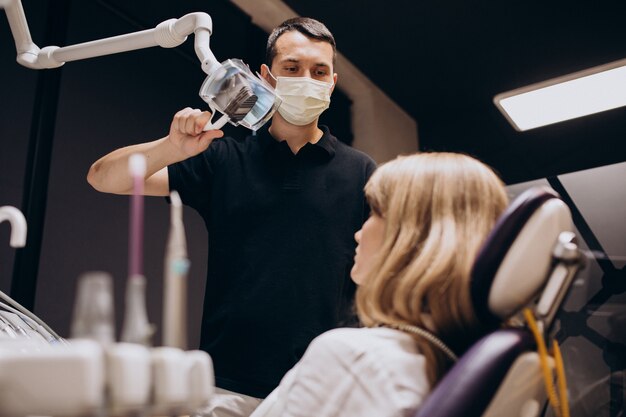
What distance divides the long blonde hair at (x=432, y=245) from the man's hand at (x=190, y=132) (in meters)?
0.44

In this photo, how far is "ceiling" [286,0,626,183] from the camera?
321cm

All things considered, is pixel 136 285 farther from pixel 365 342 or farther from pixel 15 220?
pixel 15 220

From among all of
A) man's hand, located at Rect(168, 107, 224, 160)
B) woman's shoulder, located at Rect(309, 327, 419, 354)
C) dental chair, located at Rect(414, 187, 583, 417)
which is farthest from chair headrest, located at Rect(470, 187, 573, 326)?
man's hand, located at Rect(168, 107, 224, 160)

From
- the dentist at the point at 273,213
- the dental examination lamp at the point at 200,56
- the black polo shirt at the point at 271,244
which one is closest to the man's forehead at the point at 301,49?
the dentist at the point at 273,213

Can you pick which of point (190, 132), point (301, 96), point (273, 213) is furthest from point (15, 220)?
point (301, 96)

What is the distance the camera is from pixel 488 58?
3.54m

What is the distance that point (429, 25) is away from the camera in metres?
3.34

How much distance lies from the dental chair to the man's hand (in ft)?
2.28

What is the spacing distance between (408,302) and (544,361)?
0.69ft

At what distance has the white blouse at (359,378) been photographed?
792 millimetres

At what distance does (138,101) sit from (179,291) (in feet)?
6.48

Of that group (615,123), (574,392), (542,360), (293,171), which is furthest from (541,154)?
(542,360)

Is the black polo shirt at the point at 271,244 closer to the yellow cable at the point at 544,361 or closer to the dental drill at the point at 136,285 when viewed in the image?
the yellow cable at the point at 544,361

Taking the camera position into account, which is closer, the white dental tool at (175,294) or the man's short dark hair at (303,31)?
the white dental tool at (175,294)
